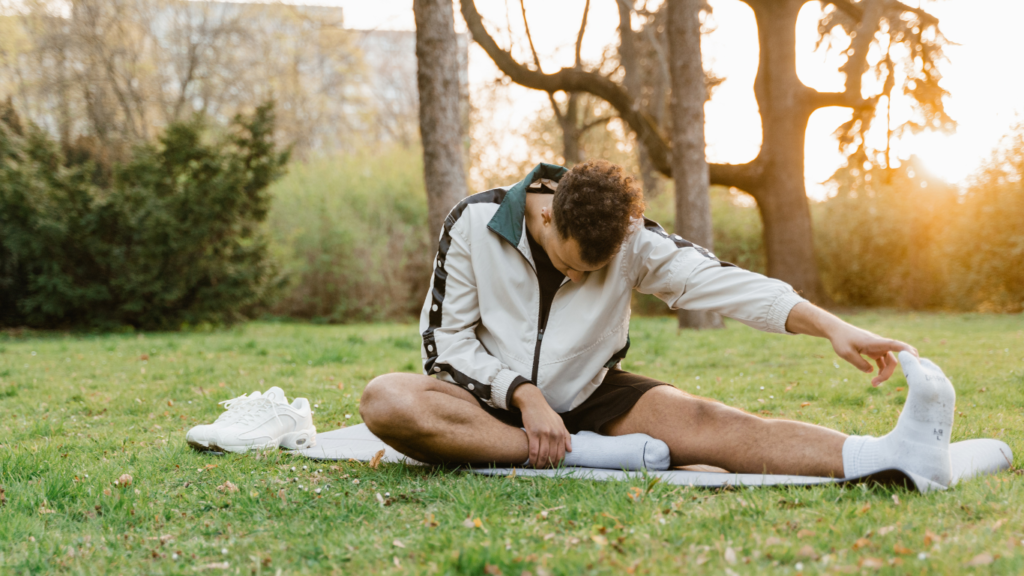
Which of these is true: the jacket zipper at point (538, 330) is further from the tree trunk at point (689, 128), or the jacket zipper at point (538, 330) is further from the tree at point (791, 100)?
the tree at point (791, 100)

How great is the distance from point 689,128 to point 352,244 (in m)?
8.17

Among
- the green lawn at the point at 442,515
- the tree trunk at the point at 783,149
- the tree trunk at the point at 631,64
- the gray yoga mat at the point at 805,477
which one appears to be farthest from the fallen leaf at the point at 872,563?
the tree trunk at the point at 631,64

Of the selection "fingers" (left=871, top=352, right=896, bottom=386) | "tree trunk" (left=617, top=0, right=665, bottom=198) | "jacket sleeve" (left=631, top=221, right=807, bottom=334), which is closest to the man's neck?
"jacket sleeve" (left=631, top=221, right=807, bottom=334)

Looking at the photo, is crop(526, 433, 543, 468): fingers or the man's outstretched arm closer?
the man's outstretched arm

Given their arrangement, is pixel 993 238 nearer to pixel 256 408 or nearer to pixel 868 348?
pixel 868 348

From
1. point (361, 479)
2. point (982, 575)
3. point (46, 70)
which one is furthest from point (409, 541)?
point (46, 70)

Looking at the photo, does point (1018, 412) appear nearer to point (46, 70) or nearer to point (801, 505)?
point (801, 505)

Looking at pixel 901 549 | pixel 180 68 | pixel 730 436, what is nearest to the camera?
pixel 901 549

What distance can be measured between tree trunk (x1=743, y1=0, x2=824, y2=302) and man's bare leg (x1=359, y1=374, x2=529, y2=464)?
36.1 feet

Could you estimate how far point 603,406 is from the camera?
9.78 ft

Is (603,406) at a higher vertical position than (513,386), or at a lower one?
lower

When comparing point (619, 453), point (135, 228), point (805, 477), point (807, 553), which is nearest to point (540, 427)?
point (619, 453)

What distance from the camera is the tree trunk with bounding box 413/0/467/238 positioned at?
25.0 feet

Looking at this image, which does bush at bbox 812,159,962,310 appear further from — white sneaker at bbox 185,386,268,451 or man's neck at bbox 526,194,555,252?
white sneaker at bbox 185,386,268,451
